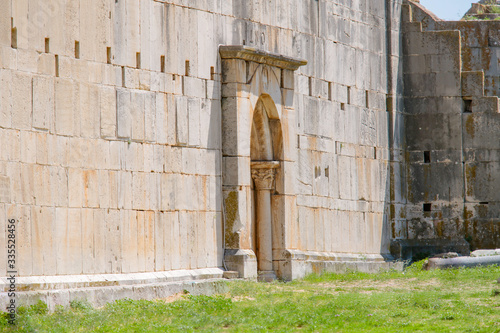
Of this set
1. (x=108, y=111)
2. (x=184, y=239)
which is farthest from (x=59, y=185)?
(x=184, y=239)

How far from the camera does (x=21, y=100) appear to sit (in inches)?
548

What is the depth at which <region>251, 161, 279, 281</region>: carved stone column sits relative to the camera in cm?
1945

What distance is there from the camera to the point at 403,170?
24953 mm

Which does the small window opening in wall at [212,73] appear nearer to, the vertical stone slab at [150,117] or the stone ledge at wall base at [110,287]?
the vertical stone slab at [150,117]

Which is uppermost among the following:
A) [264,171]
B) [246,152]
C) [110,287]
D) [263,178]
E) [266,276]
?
[246,152]

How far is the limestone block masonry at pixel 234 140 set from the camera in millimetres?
14328

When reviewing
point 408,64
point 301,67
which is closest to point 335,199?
point 301,67

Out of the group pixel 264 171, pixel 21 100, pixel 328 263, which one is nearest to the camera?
pixel 21 100

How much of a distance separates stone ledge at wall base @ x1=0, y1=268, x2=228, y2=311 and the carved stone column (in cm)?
182

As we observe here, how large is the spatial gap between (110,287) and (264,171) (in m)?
5.68

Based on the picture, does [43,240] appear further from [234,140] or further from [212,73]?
[212,73]

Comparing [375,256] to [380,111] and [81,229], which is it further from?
[81,229]

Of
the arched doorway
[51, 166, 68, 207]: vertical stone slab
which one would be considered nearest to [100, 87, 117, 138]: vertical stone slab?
[51, 166, 68, 207]: vertical stone slab

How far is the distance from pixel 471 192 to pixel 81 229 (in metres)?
12.9
